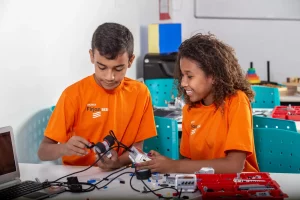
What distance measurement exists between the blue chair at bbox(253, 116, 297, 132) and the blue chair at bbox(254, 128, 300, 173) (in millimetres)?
213

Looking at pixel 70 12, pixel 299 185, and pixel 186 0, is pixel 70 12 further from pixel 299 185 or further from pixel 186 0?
pixel 186 0

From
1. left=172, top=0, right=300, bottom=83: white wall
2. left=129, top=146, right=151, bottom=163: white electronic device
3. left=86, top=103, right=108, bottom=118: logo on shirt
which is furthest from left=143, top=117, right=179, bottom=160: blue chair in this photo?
left=172, top=0, right=300, bottom=83: white wall

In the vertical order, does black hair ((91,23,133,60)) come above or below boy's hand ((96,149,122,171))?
above

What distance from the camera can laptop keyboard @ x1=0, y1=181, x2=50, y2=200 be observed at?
1.89 metres

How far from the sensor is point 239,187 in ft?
5.92

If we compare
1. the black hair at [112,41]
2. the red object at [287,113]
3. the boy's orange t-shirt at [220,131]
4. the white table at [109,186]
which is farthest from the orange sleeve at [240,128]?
the red object at [287,113]

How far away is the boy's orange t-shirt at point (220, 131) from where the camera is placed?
2.18 meters

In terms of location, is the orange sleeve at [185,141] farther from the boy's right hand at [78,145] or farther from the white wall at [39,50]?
the white wall at [39,50]

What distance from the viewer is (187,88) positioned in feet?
7.60

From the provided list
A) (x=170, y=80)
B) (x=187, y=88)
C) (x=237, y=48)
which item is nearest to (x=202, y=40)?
(x=187, y=88)

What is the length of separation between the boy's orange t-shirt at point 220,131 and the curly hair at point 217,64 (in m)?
0.05

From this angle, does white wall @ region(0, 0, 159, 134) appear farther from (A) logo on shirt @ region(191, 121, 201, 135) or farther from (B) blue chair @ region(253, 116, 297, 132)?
(B) blue chair @ region(253, 116, 297, 132)

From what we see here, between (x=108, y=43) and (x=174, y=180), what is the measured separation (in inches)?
27.6

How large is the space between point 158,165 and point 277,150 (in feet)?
2.14
